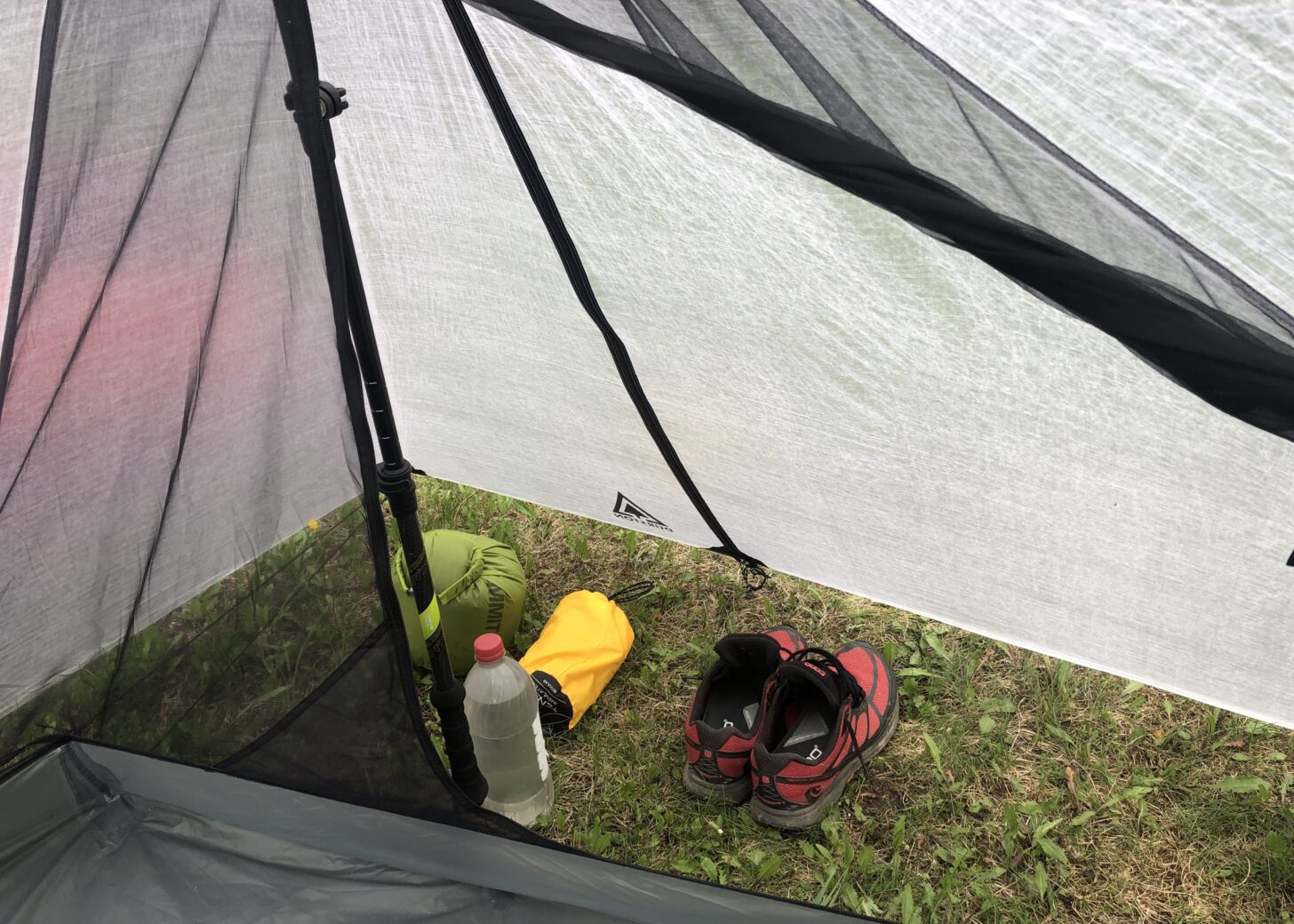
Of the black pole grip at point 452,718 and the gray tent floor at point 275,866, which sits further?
the black pole grip at point 452,718

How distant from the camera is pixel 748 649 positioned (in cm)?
191

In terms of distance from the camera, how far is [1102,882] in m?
1.63

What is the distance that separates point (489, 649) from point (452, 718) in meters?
0.12

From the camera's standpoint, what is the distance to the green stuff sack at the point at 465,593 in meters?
2.00

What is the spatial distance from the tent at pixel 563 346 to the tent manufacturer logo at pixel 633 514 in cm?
30

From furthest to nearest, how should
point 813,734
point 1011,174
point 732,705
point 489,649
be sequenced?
point 732,705
point 813,734
point 489,649
point 1011,174

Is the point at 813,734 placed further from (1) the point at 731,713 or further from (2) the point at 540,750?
(2) the point at 540,750

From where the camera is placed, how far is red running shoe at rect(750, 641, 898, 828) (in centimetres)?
171

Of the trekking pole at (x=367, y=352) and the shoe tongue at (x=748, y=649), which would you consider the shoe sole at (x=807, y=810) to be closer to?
the shoe tongue at (x=748, y=649)

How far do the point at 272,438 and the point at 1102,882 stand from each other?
1.51 meters

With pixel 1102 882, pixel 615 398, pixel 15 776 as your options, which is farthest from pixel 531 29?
pixel 1102 882

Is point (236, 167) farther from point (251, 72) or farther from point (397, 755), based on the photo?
point (397, 755)

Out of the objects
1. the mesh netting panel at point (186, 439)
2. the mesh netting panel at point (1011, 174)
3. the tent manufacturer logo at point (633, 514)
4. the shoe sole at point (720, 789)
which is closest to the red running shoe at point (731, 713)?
the shoe sole at point (720, 789)

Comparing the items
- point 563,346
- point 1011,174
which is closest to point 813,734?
point 563,346
